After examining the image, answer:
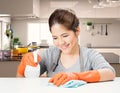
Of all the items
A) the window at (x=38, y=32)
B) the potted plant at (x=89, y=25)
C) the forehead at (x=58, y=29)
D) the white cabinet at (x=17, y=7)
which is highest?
the white cabinet at (x=17, y=7)

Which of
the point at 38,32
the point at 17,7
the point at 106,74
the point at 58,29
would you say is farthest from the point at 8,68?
the point at 38,32

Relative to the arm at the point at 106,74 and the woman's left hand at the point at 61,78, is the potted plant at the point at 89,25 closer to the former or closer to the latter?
the arm at the point at 106,74

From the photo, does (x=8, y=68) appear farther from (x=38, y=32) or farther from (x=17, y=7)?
(x=38, y=32)

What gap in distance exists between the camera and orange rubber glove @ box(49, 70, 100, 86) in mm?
1133

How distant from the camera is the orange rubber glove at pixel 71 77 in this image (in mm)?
1133

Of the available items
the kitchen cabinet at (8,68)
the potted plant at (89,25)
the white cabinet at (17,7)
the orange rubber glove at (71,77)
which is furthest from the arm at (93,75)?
the potted plant at (89,25)

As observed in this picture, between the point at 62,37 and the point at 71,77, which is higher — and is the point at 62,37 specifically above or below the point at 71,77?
above

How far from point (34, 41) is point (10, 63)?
2.43 metres

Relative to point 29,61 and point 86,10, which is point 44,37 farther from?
point 29,61

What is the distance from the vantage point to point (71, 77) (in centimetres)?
117

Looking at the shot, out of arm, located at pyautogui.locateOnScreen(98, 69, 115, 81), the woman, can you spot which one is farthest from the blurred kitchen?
arm, located at pyautogui.locateOnScreen(98, 69, 115, 81)

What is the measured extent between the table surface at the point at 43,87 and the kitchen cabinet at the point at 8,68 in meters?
1.82

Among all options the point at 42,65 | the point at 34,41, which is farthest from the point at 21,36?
the point at 42,65

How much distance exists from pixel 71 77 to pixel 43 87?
153 mm
